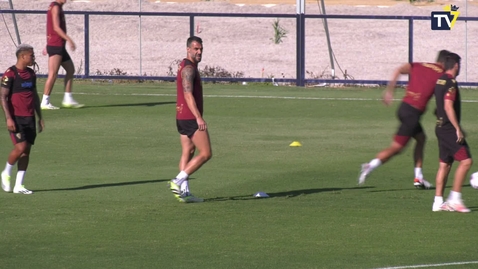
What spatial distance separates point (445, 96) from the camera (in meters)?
11.6

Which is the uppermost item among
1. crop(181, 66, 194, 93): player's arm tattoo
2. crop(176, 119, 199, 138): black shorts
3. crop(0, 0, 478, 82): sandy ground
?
crop(0, 0, 478, 82): sandy ground

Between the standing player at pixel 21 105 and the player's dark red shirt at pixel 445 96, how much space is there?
464cm

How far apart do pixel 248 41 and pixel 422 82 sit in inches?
1251

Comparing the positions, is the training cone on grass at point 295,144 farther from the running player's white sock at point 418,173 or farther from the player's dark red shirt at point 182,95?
the player's dark red shirt at point 182,95

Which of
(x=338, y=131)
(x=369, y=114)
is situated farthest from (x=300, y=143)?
(x=369, y=114)

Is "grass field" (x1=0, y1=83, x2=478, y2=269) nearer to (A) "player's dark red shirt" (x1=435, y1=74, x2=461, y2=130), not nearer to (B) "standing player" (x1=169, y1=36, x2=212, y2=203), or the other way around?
(B) "standing player" (x1=169, y1=36, x2=212, y2=203)

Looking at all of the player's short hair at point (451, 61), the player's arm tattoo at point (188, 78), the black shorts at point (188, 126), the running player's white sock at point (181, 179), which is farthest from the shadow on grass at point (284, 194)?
the player's short hair at point (451, 61)

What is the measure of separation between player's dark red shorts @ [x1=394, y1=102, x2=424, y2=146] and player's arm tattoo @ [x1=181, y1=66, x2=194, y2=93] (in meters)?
2.65

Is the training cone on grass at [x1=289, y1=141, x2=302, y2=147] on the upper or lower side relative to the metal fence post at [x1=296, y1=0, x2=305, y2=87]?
lower

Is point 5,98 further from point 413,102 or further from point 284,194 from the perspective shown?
point 413,102

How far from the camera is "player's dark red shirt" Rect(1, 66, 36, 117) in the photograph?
12.7m

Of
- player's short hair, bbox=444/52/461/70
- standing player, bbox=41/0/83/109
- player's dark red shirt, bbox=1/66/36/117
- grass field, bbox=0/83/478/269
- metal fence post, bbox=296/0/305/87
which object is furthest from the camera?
metal fence post, bbox=296/0/305/87

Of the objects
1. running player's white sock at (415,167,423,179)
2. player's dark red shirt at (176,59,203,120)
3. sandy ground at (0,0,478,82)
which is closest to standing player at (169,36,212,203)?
player's dark red shirt at (176,59,203,120)

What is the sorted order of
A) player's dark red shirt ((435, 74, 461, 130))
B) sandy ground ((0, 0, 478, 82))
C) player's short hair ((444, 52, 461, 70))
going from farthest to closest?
sandy ground ((0, 0, 478, 82)), player's short hair ((444, 52, 461, 70)), player's dark red shirt ((435, 74, 461, 130))
